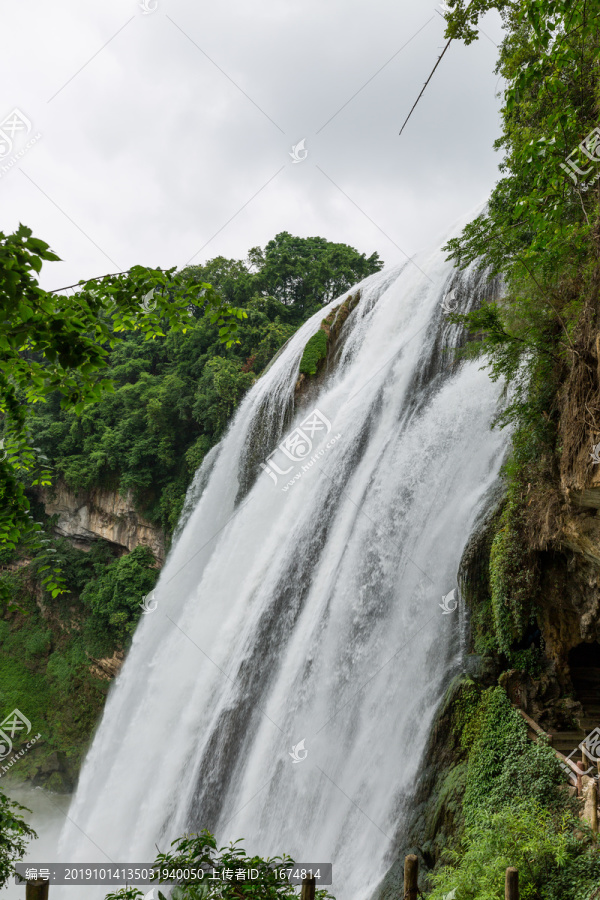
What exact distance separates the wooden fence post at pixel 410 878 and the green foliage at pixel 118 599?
14870 mm

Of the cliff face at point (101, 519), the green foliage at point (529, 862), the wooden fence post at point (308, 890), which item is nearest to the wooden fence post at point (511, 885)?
the green foliage at point (529, 862)

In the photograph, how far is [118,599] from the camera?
1780 cm

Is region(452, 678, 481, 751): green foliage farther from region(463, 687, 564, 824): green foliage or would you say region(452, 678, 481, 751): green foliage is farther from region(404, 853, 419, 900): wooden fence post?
region(404, 853, 419, 900): wooden fence post

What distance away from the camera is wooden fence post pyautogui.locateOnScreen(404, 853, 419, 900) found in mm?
3469

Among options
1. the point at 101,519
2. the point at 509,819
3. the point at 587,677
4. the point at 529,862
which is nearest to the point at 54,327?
the point at 529,862

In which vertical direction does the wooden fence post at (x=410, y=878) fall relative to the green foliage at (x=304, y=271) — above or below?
below

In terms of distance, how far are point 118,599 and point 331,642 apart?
453 inches

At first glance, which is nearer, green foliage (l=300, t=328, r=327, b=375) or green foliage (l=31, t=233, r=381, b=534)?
green foliage (l=300, t=328, r=327, b=375)

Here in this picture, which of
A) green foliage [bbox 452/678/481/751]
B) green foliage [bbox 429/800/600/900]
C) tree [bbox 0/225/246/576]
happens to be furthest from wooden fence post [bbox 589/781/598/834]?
tree [bbox 0/225/246/576]

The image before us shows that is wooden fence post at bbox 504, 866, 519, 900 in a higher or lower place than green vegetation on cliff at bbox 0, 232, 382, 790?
lower

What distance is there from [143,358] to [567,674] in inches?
825

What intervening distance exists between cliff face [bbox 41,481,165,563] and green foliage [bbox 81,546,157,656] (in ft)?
1.94

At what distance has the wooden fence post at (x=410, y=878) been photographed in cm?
347

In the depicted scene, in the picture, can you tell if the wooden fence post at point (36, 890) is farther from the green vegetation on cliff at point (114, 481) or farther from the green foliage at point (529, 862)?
the green vegetation on cliff at point (114, 481)
